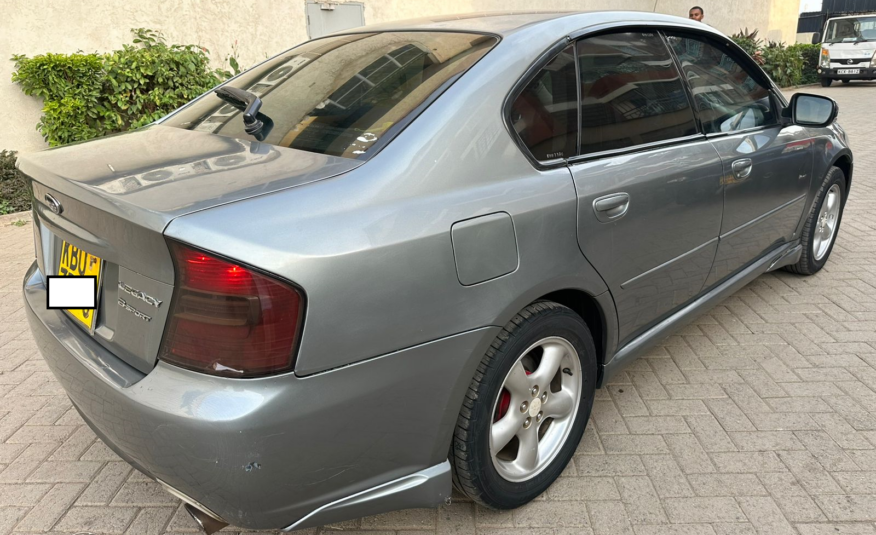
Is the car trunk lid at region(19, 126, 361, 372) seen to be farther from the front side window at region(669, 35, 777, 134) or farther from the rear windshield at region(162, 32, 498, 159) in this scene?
the front side window at region(669, 35, 777, 134)

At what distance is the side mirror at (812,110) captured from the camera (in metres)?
3.42

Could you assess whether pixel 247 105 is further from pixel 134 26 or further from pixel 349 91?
pixel 134 26

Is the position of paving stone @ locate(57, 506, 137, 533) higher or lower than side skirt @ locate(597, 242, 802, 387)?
lower

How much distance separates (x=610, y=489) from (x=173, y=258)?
1725 mm

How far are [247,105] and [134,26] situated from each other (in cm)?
604

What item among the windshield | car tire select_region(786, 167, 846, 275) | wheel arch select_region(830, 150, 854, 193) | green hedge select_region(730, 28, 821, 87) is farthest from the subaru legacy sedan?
the windshield

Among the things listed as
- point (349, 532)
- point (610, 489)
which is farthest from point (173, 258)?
point (610, 489)

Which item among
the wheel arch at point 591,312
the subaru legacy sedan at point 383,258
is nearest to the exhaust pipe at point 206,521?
the subaru legacy sedan at point 383,258

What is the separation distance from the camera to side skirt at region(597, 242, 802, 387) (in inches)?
102

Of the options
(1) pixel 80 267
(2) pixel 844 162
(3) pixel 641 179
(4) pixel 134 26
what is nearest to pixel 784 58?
(2) pixel 844 162

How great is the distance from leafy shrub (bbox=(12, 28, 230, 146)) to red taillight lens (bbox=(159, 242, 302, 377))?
6.01m

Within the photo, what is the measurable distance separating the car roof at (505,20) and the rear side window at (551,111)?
0.63 feet

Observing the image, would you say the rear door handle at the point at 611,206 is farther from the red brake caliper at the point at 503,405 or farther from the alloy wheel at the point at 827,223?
the alloy wheel at the point at 827,223

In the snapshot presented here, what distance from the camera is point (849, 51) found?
18609 millimetres
